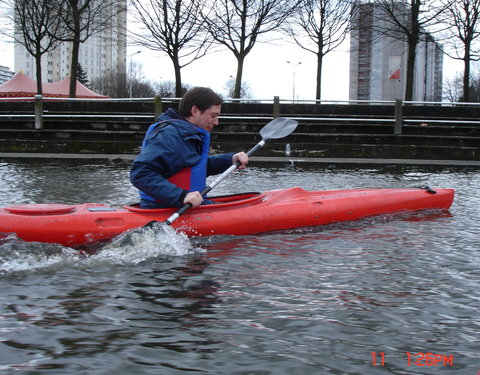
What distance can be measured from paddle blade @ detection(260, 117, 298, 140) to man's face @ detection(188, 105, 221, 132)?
185 cm

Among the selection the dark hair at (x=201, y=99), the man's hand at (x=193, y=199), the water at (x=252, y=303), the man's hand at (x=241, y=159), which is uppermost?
the dark hair at (x=201, y=99)

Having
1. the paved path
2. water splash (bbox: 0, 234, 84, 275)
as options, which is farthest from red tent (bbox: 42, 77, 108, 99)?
water splash (bbox: 0, 234, 84, 275)

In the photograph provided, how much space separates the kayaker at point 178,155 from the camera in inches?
190

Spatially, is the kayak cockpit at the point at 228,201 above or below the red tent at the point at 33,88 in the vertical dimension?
below

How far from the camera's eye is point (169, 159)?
191 inches

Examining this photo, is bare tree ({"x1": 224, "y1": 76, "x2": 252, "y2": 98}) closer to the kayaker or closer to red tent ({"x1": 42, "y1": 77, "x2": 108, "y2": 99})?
red tent ({"x1": 42, "y1": 77, "x2": 108, "y2": 99})

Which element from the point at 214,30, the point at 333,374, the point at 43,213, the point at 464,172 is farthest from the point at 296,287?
the point at 214,30

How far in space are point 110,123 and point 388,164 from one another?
8212mm

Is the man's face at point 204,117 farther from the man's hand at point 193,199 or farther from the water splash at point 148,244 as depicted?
the water splash at point 148,244

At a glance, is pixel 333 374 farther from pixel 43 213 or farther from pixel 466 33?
pixel 466 33

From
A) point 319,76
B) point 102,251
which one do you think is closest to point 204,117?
point 102,251

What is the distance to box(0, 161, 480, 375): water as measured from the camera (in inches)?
104

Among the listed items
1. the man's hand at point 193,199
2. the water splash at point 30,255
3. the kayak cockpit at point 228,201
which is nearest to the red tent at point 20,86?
the kayak cockpit at point 228,201

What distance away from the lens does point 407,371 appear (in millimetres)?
2518
